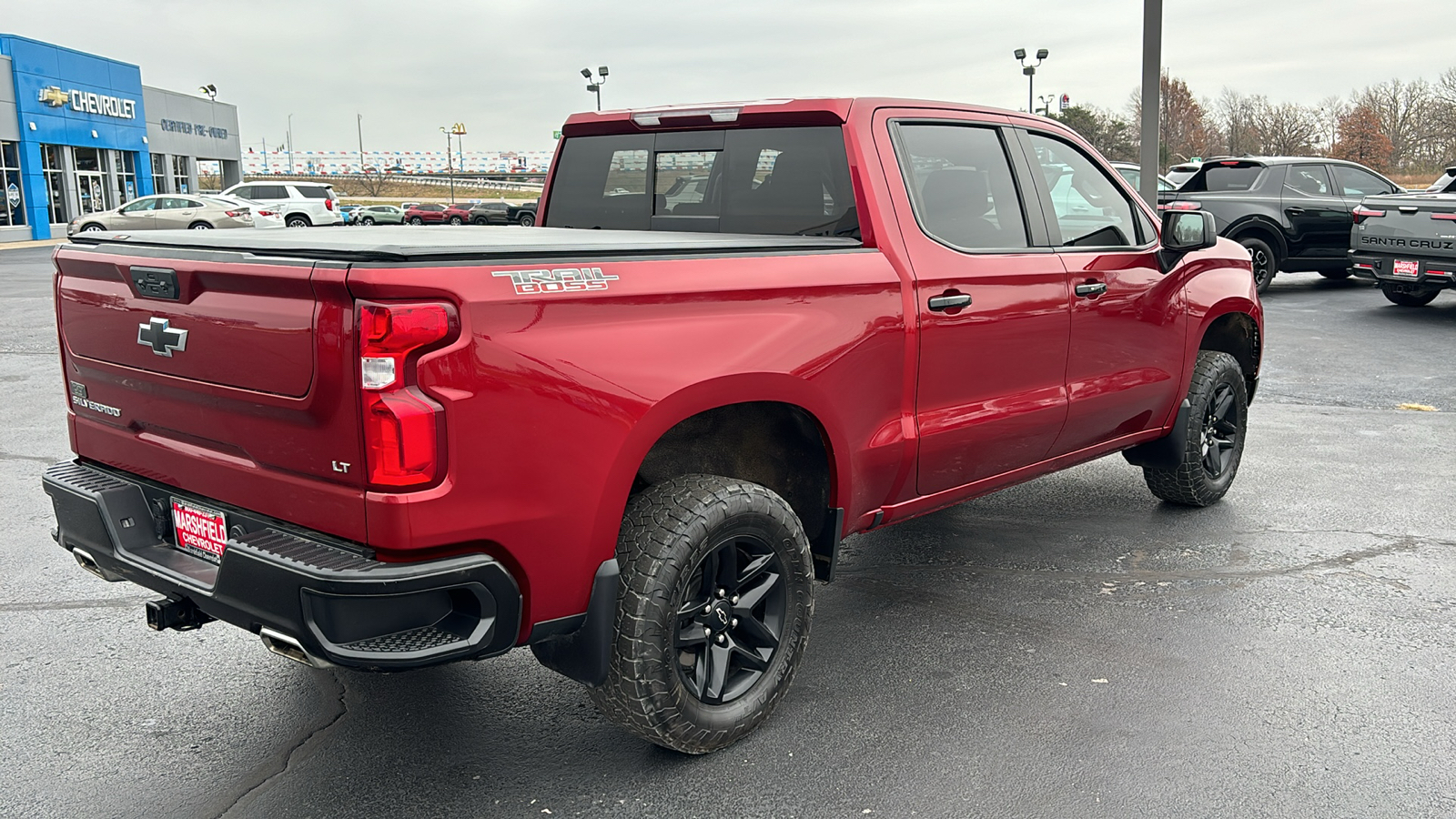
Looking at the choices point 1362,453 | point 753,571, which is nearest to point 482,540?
point 753,571

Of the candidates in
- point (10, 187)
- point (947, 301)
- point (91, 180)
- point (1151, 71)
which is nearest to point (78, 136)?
point (91, 180)

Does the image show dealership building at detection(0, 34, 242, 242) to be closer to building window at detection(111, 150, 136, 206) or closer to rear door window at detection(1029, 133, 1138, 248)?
building window at detection(111, 150, 136, 206)

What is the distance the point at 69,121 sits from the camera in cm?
3962

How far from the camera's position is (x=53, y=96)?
3816 cm

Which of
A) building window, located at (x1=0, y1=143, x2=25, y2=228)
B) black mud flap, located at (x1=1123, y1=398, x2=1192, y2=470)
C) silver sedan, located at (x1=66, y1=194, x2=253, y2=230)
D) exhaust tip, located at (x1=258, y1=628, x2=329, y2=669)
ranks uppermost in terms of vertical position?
building window, located at (x1=0, y1=143, x2=25, y2=228)

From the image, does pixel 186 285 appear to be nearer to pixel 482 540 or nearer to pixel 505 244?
pixel 505 244

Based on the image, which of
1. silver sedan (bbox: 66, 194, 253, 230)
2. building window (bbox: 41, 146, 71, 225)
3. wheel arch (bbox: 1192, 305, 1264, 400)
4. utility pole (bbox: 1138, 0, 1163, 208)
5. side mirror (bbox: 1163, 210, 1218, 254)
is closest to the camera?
side mirror (bbox: 1163, 210, 1218, 254)

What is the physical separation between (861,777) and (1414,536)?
353 centimetres

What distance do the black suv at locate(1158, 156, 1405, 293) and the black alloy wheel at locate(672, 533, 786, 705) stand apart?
12936 mm

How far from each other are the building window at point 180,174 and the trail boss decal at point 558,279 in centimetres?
5285

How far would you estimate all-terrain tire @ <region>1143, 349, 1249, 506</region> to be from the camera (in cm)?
546

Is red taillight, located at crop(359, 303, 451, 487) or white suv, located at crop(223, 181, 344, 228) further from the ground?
white suv, located at crop(223, 181, 344, 228)

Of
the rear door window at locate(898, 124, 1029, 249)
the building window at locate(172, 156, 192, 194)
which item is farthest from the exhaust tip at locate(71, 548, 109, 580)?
the building window at locate(172, 156, 192, 194)

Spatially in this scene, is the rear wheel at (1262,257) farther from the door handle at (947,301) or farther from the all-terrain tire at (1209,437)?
the door handle at (947,301)
